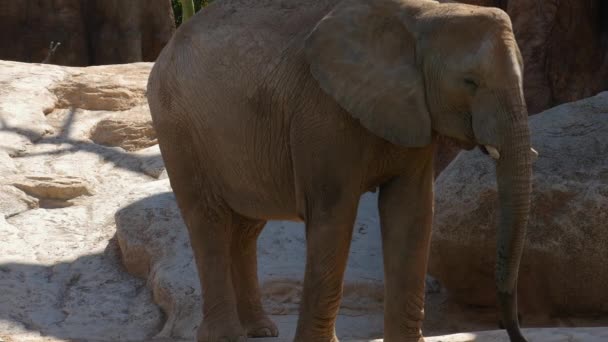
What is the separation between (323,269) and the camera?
6.20m

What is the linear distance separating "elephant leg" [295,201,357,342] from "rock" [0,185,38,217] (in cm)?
473

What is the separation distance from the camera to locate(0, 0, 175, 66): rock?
17.8 m

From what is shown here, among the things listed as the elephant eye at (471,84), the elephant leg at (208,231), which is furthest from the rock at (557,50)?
the elephant eye at (471,84)

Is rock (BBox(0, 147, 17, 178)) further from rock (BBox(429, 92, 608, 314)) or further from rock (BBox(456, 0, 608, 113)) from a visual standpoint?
rock (BBox(456, 0, 608, 113))

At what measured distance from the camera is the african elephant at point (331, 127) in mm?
5516

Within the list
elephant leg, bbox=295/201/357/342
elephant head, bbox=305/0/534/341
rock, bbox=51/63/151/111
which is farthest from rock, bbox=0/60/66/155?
elephant head, bbox=305/0/534/341

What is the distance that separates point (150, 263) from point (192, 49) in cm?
291

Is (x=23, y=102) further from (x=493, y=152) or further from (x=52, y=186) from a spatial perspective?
(x=493, y=152)

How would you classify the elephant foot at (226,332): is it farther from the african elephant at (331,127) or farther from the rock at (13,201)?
the rock at (13,201)

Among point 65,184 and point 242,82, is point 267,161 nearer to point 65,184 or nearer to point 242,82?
point 242,82

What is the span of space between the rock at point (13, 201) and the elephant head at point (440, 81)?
4991 mm

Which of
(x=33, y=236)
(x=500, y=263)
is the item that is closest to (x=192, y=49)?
(x=500, y=263)

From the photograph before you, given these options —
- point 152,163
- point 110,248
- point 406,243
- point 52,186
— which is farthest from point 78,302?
point 406,243

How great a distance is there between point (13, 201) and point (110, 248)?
997mm
